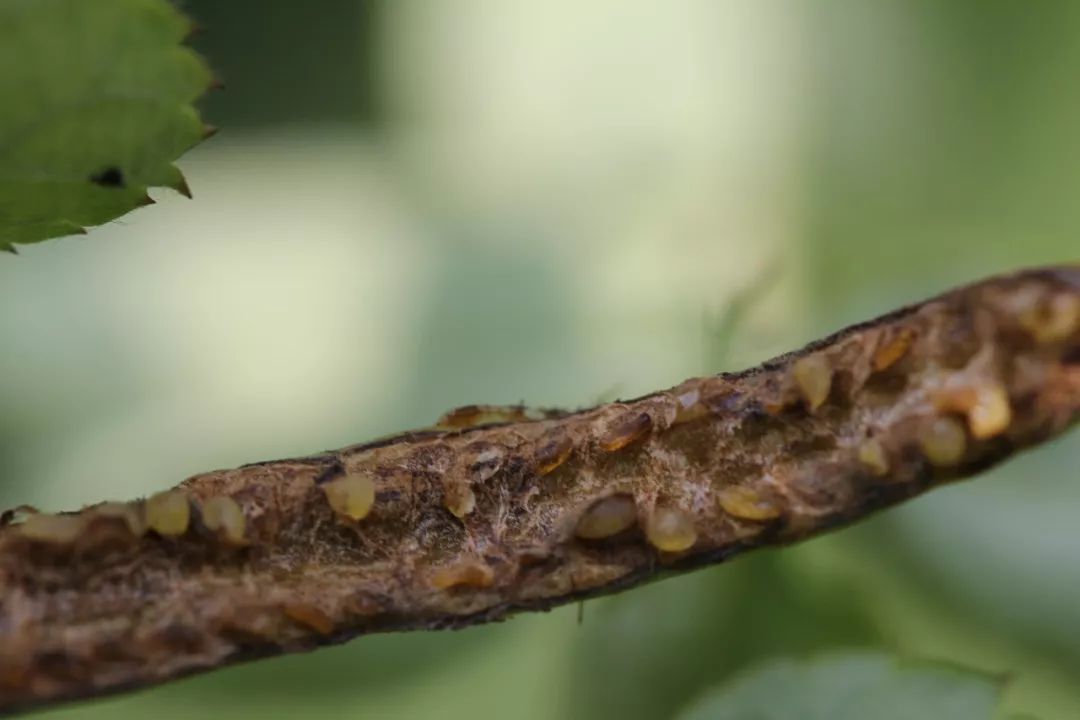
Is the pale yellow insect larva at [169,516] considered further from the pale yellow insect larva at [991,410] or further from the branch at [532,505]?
the pale yellow insect larva at [991,410]

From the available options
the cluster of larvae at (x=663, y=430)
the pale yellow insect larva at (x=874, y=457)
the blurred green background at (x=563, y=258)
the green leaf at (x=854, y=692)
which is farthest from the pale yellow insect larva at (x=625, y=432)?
the blurred green background at (x=563, y=258)

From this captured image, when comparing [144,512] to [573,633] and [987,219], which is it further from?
[987,219]

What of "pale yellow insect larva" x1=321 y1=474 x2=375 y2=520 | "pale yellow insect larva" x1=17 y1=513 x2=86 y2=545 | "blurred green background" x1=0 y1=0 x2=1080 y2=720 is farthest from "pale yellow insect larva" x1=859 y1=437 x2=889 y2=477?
"blurred green background" x1=0 y1=0 x2=1080 y2=720

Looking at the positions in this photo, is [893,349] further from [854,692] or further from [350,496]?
[854,692]

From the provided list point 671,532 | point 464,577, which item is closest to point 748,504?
point 671,532

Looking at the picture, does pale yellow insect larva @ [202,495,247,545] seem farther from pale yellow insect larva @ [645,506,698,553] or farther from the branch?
pale yellow insect larva @ [645,506,698,553]

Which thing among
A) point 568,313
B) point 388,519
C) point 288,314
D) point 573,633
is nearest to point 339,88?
point 288,314
